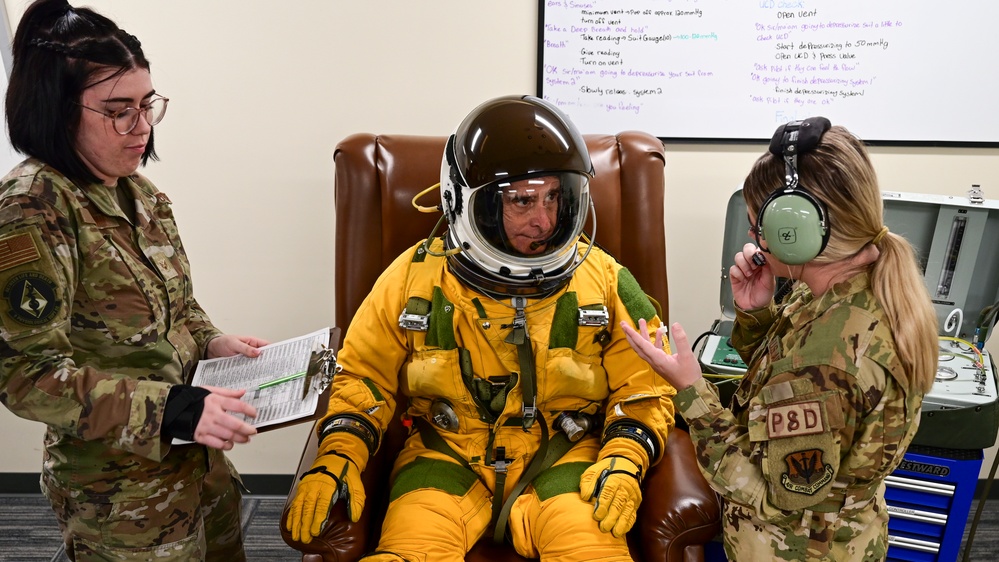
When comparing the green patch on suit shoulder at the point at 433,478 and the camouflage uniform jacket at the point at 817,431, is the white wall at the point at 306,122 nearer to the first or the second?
the green patch on suit shoulder at the point at 433,478

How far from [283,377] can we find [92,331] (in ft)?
1.01

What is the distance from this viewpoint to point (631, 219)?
174 centimetres

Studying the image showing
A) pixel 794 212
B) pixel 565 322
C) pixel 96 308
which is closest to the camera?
pixel 794 212

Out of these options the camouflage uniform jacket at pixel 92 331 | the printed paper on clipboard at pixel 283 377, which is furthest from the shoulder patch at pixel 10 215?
the printed paper on clipboard at pixel 283 377

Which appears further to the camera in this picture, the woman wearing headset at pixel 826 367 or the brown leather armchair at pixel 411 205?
the brown leather armchair at pixel 411 205

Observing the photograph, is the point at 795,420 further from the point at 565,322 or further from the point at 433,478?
the point at 433,478

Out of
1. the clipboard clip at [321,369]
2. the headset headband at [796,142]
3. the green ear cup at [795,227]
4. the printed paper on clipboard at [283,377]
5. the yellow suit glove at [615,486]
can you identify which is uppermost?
the headset headband at [796,142]

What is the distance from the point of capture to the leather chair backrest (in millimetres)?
1705

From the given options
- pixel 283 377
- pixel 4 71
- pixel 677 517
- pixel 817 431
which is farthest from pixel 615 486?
pixel 4 71

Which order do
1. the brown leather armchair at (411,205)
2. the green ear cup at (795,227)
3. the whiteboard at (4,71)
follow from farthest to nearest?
1. the whiteboard at (4,71)
2. the brown leather armchair at (411,205)
3. the green ear cup at (795,227)

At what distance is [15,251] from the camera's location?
1027 mm

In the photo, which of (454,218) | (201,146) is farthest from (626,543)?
(201,146)

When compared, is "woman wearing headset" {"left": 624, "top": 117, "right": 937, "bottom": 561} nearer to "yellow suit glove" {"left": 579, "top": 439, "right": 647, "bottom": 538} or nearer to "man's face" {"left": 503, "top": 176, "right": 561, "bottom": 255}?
"yellow suit glove" {"left": 579, "top": 439, "right": 647, "bottom": 538}

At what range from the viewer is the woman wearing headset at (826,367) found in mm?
1040
